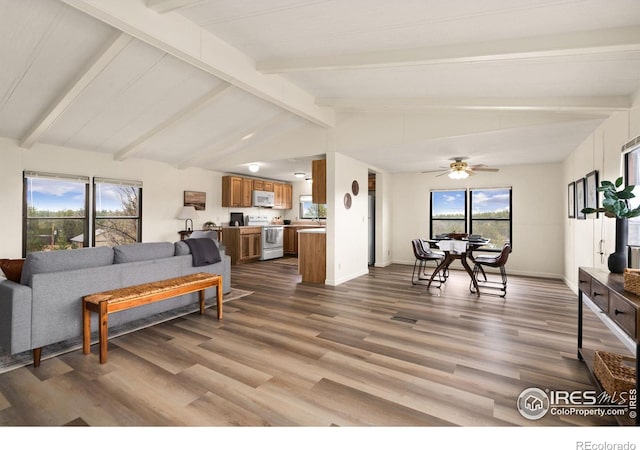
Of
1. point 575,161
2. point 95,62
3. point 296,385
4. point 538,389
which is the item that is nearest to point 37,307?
point 296,385

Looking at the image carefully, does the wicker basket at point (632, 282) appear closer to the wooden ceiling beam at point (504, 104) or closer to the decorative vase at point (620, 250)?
the decorative vase at point (620, 250)

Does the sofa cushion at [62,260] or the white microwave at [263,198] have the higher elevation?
the white microwave at [263,198]

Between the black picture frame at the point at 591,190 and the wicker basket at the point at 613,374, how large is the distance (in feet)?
7.19

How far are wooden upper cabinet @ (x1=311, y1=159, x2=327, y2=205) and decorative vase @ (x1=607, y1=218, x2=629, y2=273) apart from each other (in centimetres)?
386

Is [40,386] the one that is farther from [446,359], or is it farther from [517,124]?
[517,124]

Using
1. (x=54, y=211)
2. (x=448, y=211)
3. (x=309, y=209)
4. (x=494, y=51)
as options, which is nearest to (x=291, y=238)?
(x=309, y=209)

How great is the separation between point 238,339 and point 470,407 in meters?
1.96

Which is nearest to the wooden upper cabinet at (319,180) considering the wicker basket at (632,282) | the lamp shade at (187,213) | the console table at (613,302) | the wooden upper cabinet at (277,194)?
the lamp shade at (187,213)

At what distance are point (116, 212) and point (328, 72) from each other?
15.7 feet

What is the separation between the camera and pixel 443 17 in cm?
237

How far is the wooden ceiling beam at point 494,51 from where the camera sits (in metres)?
2.26

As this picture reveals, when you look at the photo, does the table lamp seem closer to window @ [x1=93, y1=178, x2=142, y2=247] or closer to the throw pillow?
window @ [x1=93, y1=178, x2=142, y2=247]

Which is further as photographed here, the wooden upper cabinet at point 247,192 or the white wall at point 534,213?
the wooden upper cabinet at point 247,192

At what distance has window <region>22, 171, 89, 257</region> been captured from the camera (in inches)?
195
